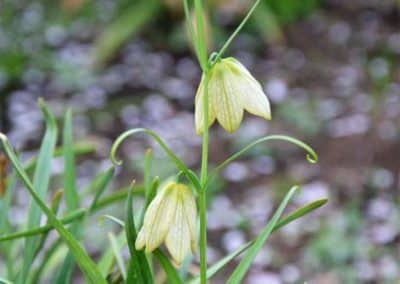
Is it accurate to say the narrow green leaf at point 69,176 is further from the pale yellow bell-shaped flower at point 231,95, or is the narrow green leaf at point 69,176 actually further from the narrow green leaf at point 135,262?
the pale yellow bell-shaped flower at point 231,95

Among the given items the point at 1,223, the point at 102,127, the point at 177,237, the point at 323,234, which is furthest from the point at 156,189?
the point at 102,127

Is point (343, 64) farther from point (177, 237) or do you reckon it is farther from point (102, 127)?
point (177, 237)

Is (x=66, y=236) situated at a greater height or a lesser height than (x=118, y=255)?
greater

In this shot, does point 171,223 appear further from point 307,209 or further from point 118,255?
point 118,255

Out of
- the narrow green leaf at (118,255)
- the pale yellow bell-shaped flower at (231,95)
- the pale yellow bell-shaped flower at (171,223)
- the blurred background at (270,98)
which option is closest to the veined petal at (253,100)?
the pale yellow bell-shaped flower at (231,95)

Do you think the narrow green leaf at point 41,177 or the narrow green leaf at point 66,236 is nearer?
the narrow green leaf at point 66,236

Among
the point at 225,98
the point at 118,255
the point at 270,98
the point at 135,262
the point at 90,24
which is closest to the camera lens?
the point at 225,98

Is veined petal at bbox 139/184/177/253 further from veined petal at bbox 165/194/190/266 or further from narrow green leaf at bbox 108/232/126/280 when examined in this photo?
narrow green leaf at bbox 108/232/126/280

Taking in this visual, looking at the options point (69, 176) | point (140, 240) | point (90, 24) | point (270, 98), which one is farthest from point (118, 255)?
point (90, 24)
